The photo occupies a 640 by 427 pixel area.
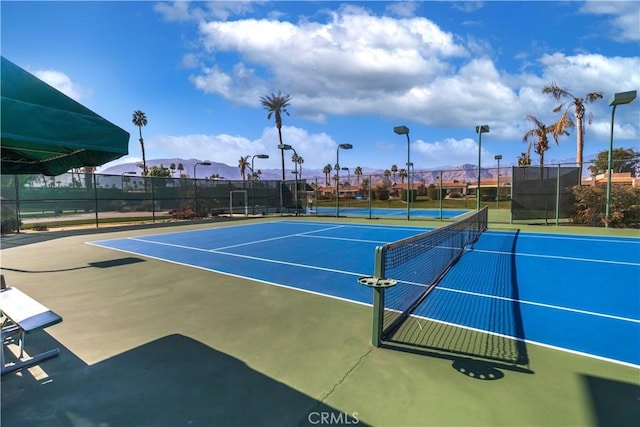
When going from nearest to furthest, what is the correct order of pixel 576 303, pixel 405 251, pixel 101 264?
pixel 576 303 → pixel 405 251 → pixel 101 264

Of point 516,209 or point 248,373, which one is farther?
point 516,209

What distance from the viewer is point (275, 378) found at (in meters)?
3.05

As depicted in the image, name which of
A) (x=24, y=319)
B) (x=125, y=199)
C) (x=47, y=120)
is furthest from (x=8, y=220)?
(x=47, y=120)

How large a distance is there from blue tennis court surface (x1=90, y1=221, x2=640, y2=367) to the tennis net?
226mm

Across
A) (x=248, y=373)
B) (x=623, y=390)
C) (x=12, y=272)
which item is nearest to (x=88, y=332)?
(x=248, y=373)

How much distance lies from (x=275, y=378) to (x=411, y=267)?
452cm

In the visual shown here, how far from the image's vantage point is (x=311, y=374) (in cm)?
312

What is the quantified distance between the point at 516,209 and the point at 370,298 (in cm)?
1450

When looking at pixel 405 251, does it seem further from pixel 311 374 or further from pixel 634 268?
pixel 634 268

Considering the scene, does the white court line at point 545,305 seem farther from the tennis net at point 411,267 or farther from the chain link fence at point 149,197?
the chain link fence at point 149,197

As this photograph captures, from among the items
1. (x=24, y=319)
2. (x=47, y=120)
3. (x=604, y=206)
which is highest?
(x=47, y=120)

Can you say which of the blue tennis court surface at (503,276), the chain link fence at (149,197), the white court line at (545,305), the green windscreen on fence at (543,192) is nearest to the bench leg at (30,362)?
the blue tennis court surface at (503,276)

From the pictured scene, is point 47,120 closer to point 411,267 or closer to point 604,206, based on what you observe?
point 411,267

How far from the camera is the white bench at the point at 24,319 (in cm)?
314
